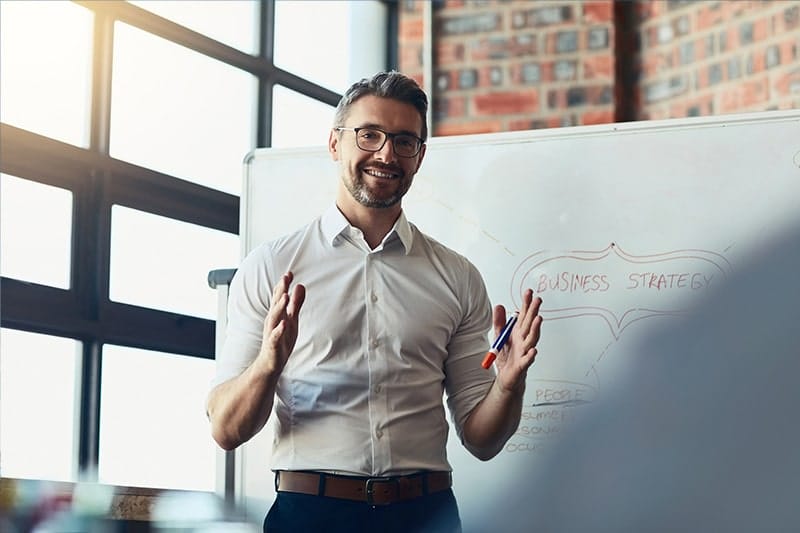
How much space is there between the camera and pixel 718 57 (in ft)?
12.6

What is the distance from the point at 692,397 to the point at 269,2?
1.90 m

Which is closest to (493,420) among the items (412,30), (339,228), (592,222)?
(339,228)

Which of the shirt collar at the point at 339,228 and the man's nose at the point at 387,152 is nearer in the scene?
the man's nose at the point at 387,152

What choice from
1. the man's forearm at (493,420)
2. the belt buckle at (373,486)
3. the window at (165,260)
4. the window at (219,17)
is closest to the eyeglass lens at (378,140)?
the man's forearm at (493,420)

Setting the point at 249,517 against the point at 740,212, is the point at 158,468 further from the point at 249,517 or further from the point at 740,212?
the point at 740,212

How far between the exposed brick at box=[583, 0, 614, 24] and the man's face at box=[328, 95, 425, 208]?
1.87 m

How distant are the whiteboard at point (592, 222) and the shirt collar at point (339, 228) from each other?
0.58 m

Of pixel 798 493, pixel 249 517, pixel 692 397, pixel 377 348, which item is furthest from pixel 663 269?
pixel 249 517

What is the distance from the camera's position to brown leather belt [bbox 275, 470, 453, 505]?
2174 mm

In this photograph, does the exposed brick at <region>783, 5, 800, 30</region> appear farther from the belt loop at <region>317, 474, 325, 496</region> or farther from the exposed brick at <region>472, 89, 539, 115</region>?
the belt loop at <region>317, 474, 325, 496</region>

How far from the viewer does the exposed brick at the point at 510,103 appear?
3982 mm

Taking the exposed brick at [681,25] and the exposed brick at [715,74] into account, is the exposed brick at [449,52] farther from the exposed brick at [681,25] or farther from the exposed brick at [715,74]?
the exposed brick at [715,74]

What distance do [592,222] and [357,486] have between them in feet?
3.23

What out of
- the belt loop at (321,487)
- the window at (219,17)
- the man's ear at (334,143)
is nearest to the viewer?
the belt loop at (321,487)
